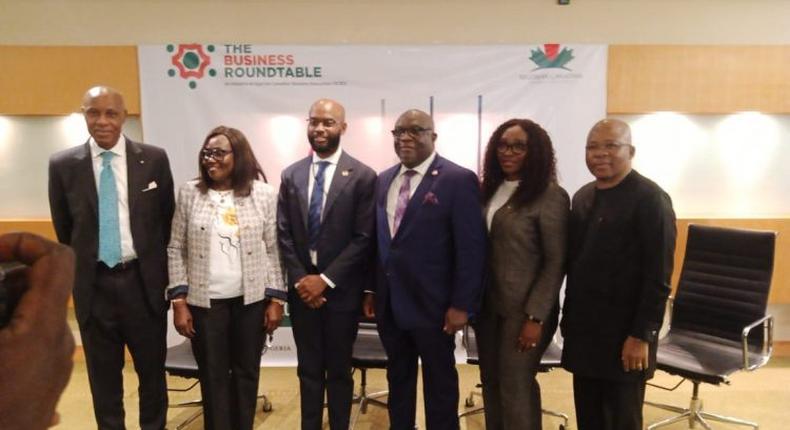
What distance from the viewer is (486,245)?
2.17m

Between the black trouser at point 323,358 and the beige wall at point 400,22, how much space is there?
219cm

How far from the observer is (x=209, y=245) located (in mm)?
2162

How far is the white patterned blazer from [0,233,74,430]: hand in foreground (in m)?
1.45

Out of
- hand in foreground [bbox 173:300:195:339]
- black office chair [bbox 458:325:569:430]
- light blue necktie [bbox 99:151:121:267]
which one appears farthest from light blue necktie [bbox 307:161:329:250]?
black office chair [bbox 458:325:569:430]

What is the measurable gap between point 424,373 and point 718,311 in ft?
6.00

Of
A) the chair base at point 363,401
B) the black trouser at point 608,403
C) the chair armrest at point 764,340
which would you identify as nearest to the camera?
the black trouser at point 608,403

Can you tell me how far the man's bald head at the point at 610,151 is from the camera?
77.3 inches

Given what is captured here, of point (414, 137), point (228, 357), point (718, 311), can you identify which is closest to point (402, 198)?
point (414, 137)

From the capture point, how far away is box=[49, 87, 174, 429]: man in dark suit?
2.21 m

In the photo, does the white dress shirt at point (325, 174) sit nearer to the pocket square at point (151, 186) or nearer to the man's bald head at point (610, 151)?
the pocket square at point (151, 186)

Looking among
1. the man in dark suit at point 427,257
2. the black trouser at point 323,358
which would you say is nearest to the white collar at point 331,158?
the man in dark suit at point 427,257

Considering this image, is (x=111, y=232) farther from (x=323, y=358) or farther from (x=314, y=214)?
(x=323, y=358)

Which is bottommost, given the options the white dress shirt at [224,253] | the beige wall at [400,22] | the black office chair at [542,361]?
the black office chair at [542,361]

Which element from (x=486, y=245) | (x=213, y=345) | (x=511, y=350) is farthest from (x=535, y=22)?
(x=213, y=345)
